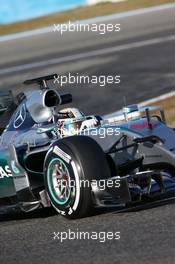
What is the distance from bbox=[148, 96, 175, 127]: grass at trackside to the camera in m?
10.8

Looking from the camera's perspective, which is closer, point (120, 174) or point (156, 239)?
point (156, 239)

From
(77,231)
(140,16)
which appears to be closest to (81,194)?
(77,231)

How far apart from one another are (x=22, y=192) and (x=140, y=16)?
15.6 metres

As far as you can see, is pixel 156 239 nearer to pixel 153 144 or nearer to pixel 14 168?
pixel 153 144

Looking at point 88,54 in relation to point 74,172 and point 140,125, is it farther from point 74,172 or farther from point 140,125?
point 74,172

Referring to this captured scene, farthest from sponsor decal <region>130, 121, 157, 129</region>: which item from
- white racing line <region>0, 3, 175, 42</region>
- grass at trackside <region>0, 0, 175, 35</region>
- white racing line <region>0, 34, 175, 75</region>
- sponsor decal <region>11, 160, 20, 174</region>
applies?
grass at trackside <region>0, 0, 175, 35</region>

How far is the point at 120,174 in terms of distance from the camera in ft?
21.2

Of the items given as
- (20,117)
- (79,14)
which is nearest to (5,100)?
(20,117)

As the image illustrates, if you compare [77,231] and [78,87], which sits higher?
[78,87]

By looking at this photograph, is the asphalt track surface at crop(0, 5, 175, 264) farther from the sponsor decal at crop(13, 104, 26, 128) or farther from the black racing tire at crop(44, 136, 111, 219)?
the sponsor decal at crop(13, 104, 26, 128)

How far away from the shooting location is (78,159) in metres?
5.80

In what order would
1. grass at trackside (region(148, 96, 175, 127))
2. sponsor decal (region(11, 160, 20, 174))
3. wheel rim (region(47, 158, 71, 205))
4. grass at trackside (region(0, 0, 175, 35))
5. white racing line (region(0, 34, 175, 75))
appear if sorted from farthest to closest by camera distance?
grass at trackside (region(0, 0, 175, 35))
white racing line (region(0, 34, 175, 75))
grass at trackside (region(148, 96, 175, 127))
sponsor decal (region(11, 160, 20, 174))
wheel rim (region(47, 158, 71, 205))

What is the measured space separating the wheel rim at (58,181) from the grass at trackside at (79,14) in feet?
53.0

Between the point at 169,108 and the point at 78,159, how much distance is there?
6094 mm
